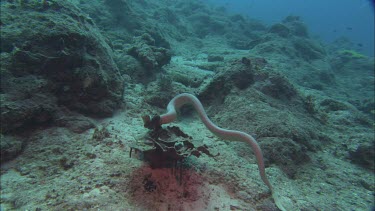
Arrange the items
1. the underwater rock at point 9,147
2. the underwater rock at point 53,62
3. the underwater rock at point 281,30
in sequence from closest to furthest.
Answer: the underwater rock at point 9,147
the underwater rock at point 53,62
the underwater rock at point 281,30

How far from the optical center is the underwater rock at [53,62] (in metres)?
3.36

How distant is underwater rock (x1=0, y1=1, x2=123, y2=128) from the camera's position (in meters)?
3.36

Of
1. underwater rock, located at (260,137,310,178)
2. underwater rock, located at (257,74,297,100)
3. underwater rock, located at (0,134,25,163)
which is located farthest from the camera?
underwater rock, located at (257,74,297,100)

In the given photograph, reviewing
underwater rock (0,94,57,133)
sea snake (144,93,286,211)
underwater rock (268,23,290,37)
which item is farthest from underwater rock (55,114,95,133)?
underwater rock (268,23,290,37)

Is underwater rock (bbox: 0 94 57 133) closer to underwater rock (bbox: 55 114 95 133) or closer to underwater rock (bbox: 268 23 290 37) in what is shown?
underwater rock (bbox: 55 114 95 133)

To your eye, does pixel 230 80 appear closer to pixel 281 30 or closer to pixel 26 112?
pixel 26 112

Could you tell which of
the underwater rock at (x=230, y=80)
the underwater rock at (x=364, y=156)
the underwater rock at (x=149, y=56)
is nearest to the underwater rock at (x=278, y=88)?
the underwater rock at (x=230, y=80)

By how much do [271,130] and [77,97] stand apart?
425 cm

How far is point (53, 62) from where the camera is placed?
3.71 m

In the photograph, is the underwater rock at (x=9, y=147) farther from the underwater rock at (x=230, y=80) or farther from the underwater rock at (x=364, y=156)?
the underwater rock at (x=364, y=156)

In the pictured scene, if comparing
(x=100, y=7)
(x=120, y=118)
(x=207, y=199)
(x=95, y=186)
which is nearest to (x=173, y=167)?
(x=207, y=199)

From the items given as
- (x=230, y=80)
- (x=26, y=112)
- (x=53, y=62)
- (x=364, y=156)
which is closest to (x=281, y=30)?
(x=230, y=80)

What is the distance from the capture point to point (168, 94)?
5.88m

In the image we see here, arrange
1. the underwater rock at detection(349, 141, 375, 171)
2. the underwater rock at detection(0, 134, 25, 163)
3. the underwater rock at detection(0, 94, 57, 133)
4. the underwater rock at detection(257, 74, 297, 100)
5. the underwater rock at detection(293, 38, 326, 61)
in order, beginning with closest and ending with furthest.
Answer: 1. the underwater rock at detection(0, 134, 25, 163)
2. the underwater rock at detection(0, 94, 57, 133)
3. the underwater rock at detection(349, 141, 375, 171)
4. the underwater rock at detection(257, 74, 297, 100)
5. the underwater rock at detection(293, 38, 326, 61)
